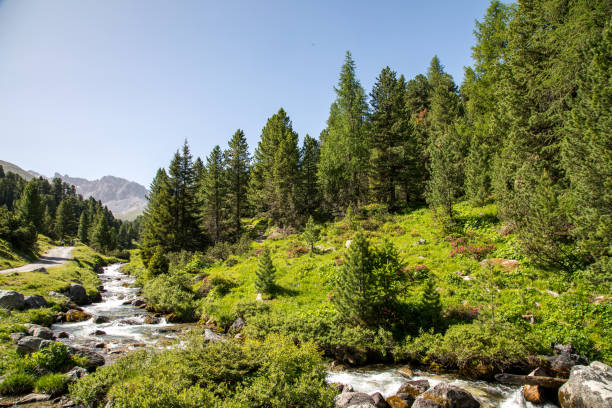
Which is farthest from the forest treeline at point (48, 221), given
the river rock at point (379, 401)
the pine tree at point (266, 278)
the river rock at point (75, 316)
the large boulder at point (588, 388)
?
the large boulder at point (588, 388)

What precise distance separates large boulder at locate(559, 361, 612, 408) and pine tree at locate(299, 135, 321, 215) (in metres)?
32.8

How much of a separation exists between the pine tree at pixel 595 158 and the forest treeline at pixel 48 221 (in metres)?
72.7

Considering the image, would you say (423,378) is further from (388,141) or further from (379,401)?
(388,141)

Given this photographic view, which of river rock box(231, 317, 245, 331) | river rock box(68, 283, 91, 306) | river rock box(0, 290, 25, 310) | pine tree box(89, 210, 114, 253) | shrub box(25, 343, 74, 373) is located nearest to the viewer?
shrub box(25, 343, 74, 373)

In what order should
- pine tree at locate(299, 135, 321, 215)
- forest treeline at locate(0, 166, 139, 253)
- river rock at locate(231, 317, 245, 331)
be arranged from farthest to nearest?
forest treeline at locate(0, 166, 139, 253), pine tree at locate(299, 135, 321, 215), river rock at locate(231, 317, 245, 331)

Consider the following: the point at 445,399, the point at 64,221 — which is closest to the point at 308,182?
the point at 445,399

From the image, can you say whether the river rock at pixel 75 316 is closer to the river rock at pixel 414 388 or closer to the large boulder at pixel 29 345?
the large boulder at pixel 29 345

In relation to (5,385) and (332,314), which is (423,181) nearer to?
(332,314)

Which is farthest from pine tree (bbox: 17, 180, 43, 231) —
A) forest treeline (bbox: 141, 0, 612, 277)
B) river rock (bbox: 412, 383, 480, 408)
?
river rock (bbox: 412, 383, 480, 408)

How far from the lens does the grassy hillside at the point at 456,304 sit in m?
12.5

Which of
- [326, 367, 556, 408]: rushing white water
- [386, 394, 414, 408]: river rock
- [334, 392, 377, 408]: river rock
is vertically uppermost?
[334, 392, 377, 408]: river rock

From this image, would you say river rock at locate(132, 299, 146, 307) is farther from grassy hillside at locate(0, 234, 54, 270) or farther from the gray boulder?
grassy hillside at locate(0, 234, 54, 270)

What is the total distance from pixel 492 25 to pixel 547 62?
50.1 feet

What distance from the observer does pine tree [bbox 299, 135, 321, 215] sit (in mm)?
42188
